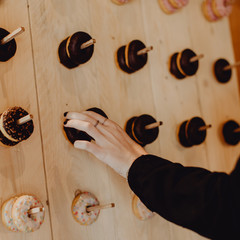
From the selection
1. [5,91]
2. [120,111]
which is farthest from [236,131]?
[5,91]

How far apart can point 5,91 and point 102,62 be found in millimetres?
298

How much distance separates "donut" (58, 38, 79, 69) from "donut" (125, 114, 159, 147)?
0.23 metres

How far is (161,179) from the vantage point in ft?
2.59

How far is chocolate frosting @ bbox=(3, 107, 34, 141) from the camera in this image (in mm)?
762

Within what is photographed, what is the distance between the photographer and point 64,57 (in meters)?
0.92

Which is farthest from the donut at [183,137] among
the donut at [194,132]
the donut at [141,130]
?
the donut at [141,130]

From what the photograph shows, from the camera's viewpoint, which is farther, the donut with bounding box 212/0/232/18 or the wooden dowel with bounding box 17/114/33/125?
the donut with bounding box 212/0/232/18

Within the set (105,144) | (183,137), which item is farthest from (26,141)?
(183,137)

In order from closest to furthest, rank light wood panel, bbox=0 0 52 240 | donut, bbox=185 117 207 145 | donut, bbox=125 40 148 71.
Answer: light wood panel, bbox=0 0 52 240 < donut, bbox=125 40 148 71 < donut, bbox=185 117 207 145

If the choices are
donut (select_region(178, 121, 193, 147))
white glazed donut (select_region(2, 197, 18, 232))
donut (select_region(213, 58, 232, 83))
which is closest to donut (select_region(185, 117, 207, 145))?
donut (select_region(178, 121, 193, 147))

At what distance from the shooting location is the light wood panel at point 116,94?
35.3 inches

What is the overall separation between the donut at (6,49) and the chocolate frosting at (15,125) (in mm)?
125

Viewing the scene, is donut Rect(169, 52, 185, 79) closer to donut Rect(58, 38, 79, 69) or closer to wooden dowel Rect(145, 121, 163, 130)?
wooden dowel Rect(145, 121, 163, 130)

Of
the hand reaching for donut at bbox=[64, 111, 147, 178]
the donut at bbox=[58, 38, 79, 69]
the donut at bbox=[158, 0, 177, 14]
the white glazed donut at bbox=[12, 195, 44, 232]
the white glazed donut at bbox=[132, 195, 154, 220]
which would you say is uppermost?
the donut at bbox=[158, 0, 177, 14]
